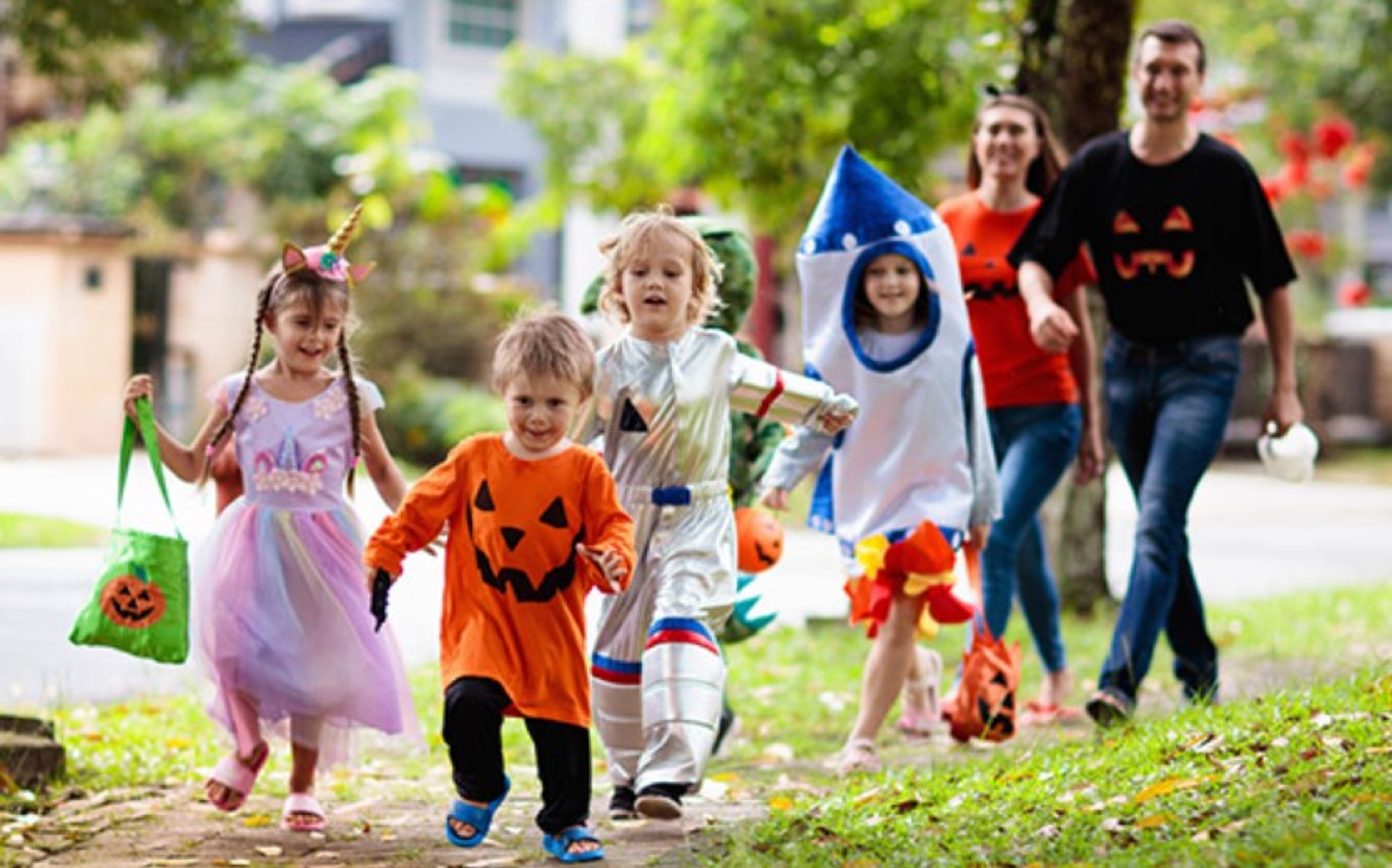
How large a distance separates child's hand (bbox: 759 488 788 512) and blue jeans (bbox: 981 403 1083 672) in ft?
3.28

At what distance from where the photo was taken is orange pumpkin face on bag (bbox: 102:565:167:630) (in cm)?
583

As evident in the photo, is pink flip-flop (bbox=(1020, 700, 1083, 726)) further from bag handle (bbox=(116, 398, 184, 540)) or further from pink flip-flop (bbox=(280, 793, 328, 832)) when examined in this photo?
bag handle (bbox=(116, 398, 184, 540))

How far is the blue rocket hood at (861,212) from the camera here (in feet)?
22.0

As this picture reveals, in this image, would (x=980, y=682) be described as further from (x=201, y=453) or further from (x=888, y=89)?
(x=888, y=89)

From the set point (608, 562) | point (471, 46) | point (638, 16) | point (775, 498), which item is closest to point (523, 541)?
point (608, 562)

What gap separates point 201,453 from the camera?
596 centimetres

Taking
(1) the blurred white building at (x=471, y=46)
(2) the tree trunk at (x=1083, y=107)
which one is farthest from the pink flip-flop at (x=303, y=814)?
(1) the blurred white building at (x=471, y=46)

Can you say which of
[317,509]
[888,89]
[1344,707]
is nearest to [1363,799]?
[1344,707]

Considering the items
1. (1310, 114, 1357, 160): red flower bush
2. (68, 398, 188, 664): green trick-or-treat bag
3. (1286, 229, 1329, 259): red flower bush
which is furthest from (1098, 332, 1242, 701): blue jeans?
(1310, 114, 1357, 160): red flower bush

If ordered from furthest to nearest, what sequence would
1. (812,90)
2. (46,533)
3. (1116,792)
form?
(46,533)
(812,90)
(1116,792)

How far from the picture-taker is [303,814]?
5.84 m

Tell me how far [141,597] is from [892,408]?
2.27 metres

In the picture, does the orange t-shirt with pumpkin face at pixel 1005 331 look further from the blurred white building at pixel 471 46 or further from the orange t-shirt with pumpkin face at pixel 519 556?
the blurred white building at pixel 471 46

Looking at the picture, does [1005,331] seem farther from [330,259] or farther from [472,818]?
[472,818]
